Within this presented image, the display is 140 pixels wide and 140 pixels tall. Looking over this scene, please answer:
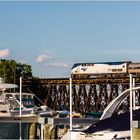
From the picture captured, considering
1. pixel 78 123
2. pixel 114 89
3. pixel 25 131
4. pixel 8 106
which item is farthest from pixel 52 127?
pixel 114 89

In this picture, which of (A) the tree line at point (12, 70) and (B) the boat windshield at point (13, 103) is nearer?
(B) the boat windshield at point (13, 103)

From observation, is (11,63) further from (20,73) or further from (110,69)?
(110,69)

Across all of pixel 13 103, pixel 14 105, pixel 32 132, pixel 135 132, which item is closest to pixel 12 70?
pixel 13 103

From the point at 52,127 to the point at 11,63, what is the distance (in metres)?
71.0

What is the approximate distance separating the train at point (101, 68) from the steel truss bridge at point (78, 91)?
17.4ft

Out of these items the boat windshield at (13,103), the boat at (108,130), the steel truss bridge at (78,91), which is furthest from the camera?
the steel truss bridge at (78,91)

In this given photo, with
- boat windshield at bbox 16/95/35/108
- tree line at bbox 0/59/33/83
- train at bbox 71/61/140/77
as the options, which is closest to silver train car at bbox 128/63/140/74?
train at bbox 71/61/140/77

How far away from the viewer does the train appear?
87.4 metres

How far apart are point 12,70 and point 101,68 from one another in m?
14.1

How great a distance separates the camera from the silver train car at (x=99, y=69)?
8794 cm

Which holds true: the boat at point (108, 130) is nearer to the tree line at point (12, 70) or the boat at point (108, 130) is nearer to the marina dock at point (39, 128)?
the marina dock at point (39, 128)

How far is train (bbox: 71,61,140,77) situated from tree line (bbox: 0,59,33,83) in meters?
8.27

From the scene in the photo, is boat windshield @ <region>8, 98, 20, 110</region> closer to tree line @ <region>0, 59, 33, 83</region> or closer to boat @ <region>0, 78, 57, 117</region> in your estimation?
boat @ <region>0, 78, 57, 117</region>

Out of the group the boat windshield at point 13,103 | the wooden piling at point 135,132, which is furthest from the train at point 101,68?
the wooden piling at point 135,132
